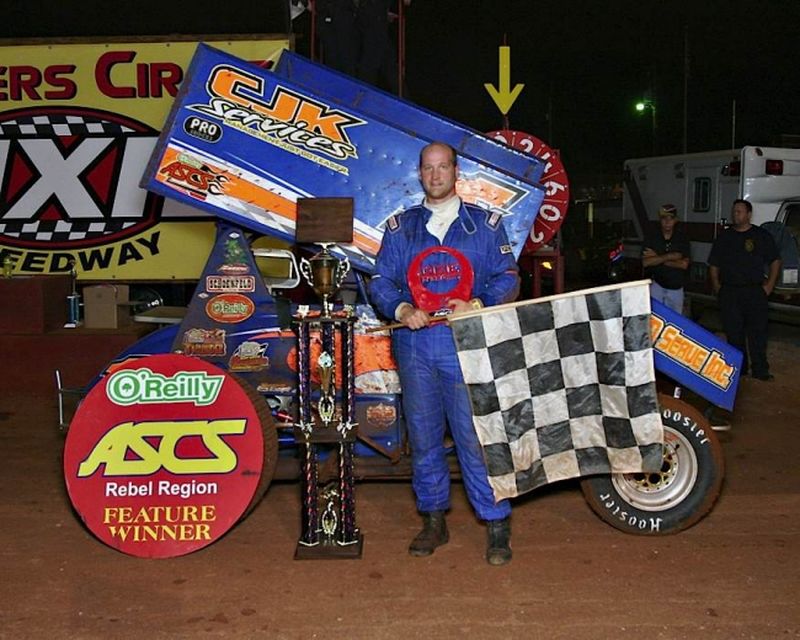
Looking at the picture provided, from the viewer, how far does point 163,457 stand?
15.2ft

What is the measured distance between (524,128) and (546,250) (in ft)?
97.5

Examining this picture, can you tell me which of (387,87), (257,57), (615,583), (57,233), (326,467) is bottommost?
(615,583)

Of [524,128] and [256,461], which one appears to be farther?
[524,128]

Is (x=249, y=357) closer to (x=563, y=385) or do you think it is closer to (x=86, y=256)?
(x=563, y=385)

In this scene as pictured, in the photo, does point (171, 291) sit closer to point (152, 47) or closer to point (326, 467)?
point (152, 47)

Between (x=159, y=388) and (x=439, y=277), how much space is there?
1523 mm

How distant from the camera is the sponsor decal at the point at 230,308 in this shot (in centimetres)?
516

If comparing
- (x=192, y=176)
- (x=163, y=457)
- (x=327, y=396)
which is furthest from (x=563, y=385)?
(x=192, y=176)

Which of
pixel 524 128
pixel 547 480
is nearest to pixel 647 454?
pixel 547 480

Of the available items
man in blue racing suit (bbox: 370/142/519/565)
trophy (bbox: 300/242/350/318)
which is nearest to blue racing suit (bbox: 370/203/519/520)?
man in blue racing suit (bbox: 370/142/519/565)

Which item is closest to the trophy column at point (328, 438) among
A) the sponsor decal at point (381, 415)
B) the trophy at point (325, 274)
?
the trophy at point (325, 274)

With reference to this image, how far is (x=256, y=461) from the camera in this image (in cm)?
465

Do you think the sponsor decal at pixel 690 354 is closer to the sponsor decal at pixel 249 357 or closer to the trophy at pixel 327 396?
the trophy at pixel 327 396

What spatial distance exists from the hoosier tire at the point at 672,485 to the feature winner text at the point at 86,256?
234 inches
